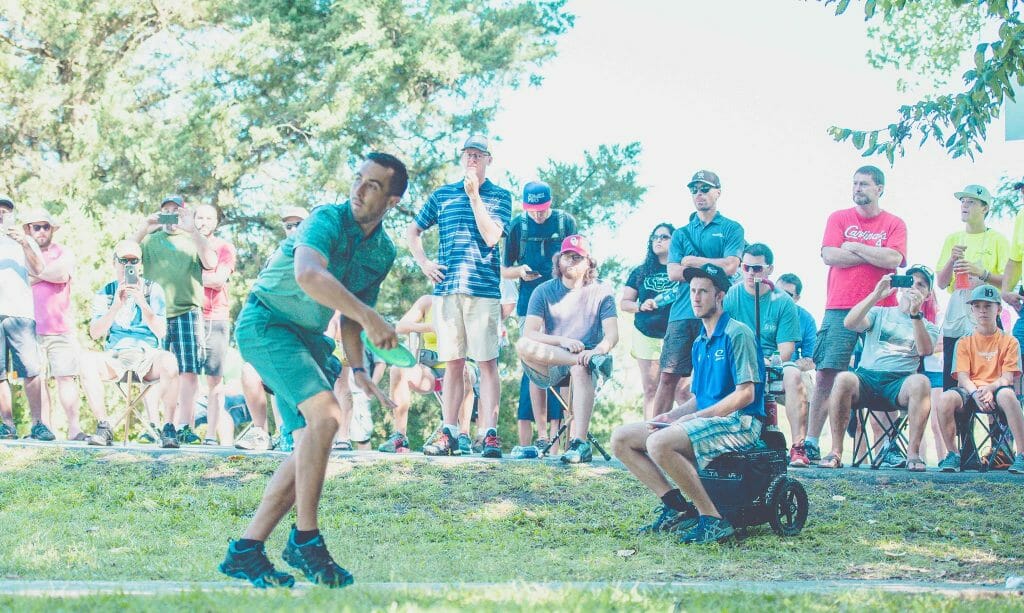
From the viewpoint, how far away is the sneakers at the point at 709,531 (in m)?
8.09

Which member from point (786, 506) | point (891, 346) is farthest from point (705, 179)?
point (786, 506)

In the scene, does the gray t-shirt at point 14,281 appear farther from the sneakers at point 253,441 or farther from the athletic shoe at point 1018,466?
the athletic shoe at point 1018,466

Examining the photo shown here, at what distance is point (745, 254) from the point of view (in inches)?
423

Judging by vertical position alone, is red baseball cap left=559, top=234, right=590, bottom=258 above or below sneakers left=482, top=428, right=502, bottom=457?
above

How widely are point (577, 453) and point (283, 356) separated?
4671 millimetres

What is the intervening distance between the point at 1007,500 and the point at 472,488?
4.01 metres

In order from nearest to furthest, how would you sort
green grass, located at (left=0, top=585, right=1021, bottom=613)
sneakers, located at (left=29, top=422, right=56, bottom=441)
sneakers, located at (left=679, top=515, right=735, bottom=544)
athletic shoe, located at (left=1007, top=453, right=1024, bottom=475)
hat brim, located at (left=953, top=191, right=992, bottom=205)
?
green grass, located at (left=0, top=585, right=1021, bottom=613) → sneakers, located at (left=679, top=515, right=735, bottom=544) → athletic shoe, located at (left=1007, top=453, right=1024, bottom=475) → hat brim, located at (left=953, top=191, right=992, bottom=205) → sneakers, located at (left=29, top=422, right=56, bottom=441)

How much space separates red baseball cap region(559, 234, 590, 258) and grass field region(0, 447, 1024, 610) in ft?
6.45

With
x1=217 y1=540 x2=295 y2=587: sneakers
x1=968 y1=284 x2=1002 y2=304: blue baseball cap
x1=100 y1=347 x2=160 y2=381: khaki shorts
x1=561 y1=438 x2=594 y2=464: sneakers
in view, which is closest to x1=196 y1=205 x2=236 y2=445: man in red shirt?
x1=100 y1=347 x2=160 y2=381: khaki shorts

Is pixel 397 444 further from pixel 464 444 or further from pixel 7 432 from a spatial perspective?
pixel 7 432

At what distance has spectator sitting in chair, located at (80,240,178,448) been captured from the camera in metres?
12.0

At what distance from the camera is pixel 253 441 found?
1132 centimetres

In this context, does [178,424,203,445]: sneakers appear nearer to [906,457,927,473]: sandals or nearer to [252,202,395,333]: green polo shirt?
[252,202,395,333]: green polo shirt

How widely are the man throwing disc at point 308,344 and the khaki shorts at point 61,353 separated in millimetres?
6793
